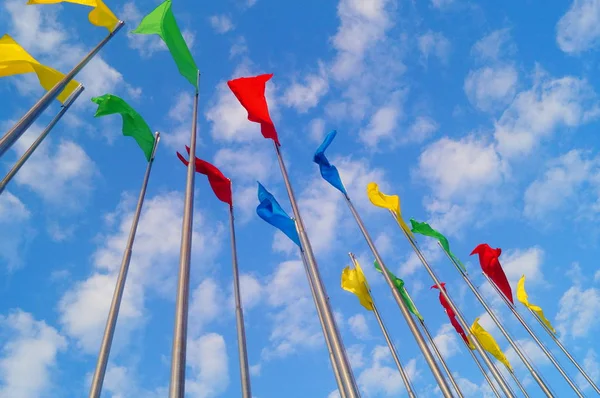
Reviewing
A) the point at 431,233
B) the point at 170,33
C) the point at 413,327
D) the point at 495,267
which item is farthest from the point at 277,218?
the point at 495,267

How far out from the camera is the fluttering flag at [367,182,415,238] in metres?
17.7

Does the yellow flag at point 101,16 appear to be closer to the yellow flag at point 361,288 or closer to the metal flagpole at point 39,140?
the metal flagpole at point 39,140

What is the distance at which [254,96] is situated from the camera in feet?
41.1

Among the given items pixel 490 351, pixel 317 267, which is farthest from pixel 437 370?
pixel 490 351

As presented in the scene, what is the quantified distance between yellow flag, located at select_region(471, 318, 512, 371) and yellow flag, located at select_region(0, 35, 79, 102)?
2239cm

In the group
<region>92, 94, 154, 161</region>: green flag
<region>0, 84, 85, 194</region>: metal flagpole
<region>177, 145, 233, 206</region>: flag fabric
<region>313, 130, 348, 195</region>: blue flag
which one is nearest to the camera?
<region>0, 84, 85, 194</region>: metal flagpole

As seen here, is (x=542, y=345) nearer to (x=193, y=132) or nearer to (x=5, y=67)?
(x=193, y=132)

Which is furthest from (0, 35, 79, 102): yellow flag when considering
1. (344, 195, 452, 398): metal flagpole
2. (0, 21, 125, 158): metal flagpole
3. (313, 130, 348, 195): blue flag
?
(344, 195, 452, 398): metal flagpole

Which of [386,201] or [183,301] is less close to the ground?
[386,201]

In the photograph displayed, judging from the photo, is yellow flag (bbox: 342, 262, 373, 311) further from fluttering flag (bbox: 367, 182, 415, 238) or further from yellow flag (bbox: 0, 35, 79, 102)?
yellow flag (bbox: 0, 35, 79, 102)

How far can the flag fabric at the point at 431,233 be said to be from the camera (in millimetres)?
20422

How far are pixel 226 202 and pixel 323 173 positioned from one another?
3.58m

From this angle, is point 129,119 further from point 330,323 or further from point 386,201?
point 386,201

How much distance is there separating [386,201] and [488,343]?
12206 mm
